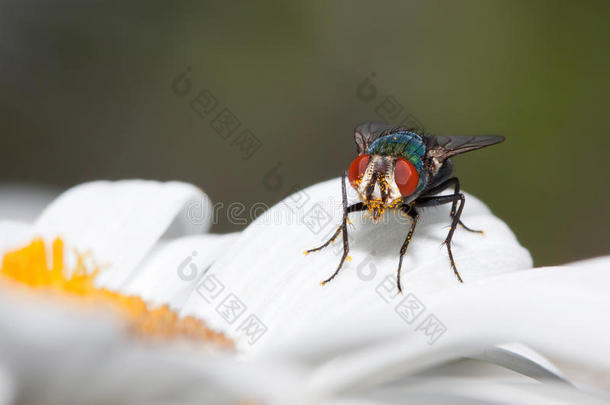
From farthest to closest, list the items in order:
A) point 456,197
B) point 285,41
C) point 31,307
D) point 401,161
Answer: point 285,41 → point 456,197 → point 401,161 → point 31,307

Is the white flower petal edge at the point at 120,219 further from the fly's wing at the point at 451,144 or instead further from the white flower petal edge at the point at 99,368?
the white flower petal edge at the point at 99,368

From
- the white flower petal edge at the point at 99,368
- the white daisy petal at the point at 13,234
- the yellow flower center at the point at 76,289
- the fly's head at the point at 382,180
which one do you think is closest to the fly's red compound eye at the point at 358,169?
the fly's head at the point at 382,180

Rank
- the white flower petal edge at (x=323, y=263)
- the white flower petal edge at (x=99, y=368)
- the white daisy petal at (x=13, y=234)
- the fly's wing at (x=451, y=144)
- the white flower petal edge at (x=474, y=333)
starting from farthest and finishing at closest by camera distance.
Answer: the white daisy petal at (x=13, y=234) < the fly's wing at (x=451, y=144) < the white flower petal edge at (x=323, y=263) < the white flower petal edge at (x=474, y=333) < the white flower petal edge at (x=99, y=368)

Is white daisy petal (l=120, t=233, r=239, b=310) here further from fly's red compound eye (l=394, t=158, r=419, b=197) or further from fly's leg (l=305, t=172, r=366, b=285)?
fly's red compound eye (l=394, t=158, r=419, b=197)

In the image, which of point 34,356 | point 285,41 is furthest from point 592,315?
point 285,41

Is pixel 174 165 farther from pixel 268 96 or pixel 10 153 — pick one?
pixel 10 153

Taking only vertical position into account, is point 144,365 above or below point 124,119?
below

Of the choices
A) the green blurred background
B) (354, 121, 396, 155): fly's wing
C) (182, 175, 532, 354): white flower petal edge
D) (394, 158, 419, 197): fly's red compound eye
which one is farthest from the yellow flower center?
the green blurred background
